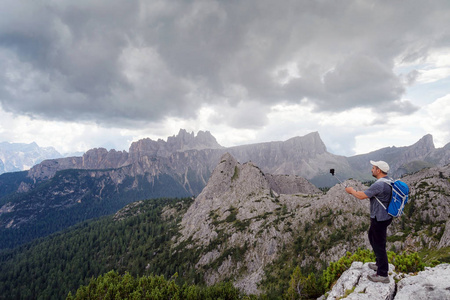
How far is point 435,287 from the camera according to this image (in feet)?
37.6

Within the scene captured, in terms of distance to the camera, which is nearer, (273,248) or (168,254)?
(273,248)

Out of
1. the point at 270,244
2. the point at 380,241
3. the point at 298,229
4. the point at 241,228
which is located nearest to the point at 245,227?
the point at 241,228

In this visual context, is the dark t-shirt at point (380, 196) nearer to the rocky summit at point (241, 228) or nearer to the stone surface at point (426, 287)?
the stone surface at point (426, 287)

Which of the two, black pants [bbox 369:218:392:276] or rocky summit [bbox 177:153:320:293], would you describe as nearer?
black pants [bbox 369:218:392:276]

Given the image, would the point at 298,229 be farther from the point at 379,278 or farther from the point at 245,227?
the point at 379,278

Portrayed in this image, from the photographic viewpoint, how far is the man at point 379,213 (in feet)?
39.6

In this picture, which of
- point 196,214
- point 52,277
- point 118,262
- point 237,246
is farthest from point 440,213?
point 52,277

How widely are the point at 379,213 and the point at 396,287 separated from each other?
603 cm

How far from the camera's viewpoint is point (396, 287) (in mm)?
13734

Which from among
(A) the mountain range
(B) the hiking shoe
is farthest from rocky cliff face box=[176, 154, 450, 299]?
(B) the hiking shoe

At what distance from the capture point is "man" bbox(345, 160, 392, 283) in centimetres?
1206

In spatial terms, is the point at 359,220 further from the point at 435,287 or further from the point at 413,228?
the point at 435,287

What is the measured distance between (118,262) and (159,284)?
154823mm

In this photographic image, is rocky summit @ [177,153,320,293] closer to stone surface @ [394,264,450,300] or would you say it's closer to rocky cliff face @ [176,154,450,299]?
rocky cliff face @ [176,154,450,299]
